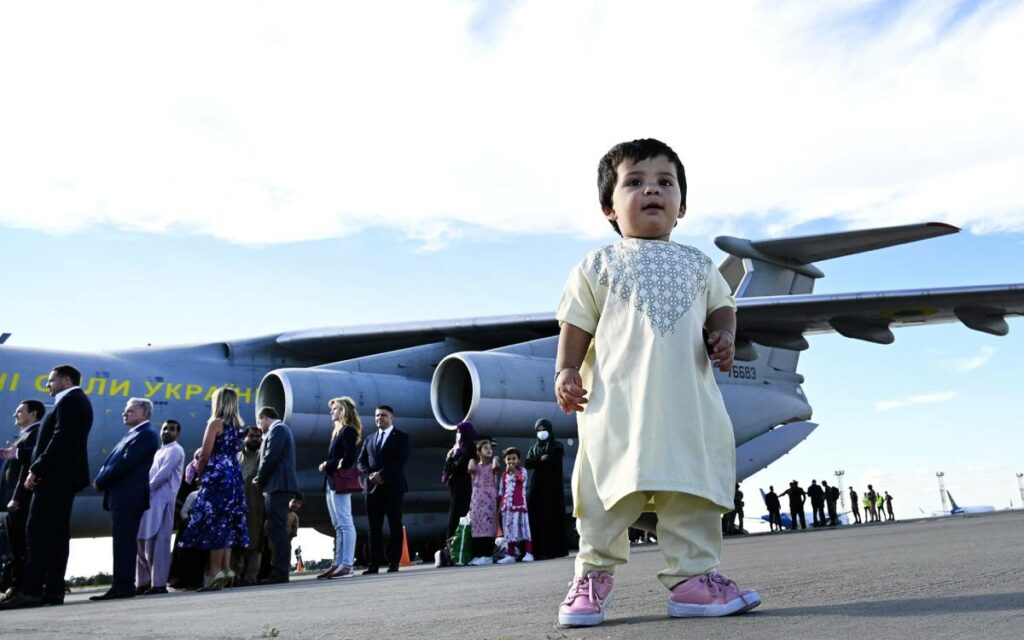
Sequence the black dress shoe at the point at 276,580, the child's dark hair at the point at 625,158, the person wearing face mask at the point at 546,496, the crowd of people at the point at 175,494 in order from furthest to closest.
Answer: the person wearing face mask at the point at 546,496 → the black dress shoe at the point at 276,580 → the crowd of people at the point at 175,494 → the child's dark hair at the point at 625,158

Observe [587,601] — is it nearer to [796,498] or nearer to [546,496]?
[546,496]

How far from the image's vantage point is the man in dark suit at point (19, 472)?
Answer: 6.83 meters

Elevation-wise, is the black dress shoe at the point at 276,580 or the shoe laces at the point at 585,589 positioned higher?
the shoe laces at the point at 585,589

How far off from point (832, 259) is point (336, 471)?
9135 mm

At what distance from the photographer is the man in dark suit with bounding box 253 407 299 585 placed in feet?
25.9

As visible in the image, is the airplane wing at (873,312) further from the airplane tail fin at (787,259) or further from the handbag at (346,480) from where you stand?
the handbag at (346,480)

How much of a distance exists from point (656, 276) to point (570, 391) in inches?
16.3

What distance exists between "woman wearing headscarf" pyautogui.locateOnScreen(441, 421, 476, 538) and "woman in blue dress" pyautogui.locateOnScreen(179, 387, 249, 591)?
2.38m

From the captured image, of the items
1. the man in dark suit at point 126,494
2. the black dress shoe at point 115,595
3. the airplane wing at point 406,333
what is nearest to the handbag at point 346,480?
the man in dark suit at point 126,494

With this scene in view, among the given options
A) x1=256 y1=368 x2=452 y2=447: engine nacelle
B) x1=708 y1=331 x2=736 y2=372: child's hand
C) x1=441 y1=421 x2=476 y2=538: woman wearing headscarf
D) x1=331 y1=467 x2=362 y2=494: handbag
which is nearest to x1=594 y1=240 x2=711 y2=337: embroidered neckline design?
x1=708 y1=331 x2=736 y2=372: child's hand

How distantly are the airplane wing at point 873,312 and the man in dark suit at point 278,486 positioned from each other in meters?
5.75

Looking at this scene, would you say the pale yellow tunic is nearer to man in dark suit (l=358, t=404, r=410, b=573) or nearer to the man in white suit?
the man in white suit

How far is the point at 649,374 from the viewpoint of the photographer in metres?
2.72

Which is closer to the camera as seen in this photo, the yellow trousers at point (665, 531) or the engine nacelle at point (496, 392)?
the yellow trousers at point (665, 531)
